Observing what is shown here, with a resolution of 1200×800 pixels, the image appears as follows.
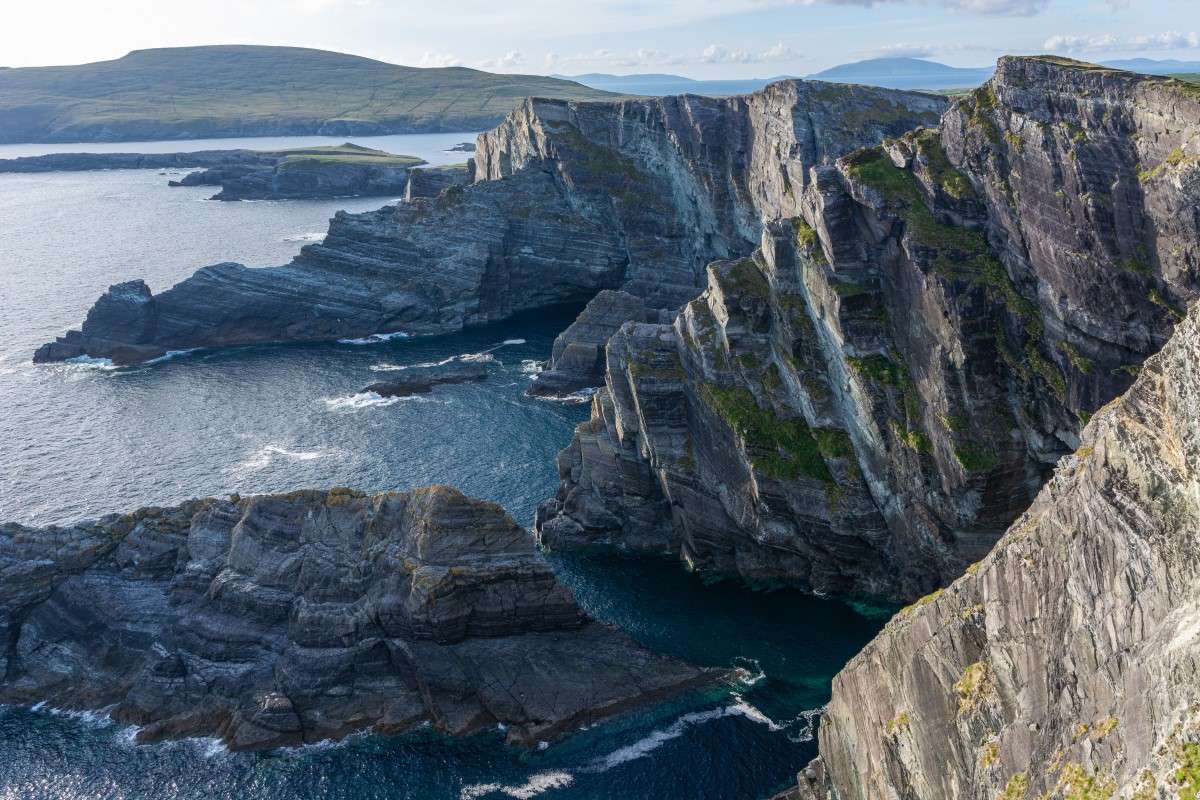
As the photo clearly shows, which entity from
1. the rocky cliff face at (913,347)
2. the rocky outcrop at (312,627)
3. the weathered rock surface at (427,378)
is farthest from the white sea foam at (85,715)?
the weathered rock surface at (427,378)

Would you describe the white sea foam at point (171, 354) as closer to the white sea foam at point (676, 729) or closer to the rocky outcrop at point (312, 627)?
the rocky outcrop at point (312, 627)

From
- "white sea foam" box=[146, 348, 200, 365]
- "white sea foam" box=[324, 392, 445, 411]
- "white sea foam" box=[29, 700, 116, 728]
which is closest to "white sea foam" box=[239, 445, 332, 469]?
"white sea foam" box=[324, 392, 445, 411]

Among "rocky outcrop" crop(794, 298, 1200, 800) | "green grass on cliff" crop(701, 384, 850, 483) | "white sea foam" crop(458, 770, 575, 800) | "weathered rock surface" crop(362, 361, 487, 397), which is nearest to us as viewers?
Result: "rocky outcrop" crop(794, 298, 1200, 800)

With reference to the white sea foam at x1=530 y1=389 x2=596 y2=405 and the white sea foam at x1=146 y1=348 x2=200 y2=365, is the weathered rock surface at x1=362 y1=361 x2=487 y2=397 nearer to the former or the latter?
the white sea foam at x1=530 y1=389 x2=596 y2=405

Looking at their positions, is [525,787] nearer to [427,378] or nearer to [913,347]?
[913,347]

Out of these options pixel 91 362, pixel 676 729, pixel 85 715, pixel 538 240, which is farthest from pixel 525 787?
pixel 538 240

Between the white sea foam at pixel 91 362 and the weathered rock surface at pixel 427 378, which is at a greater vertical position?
the white sea foam at pixel 91 362
